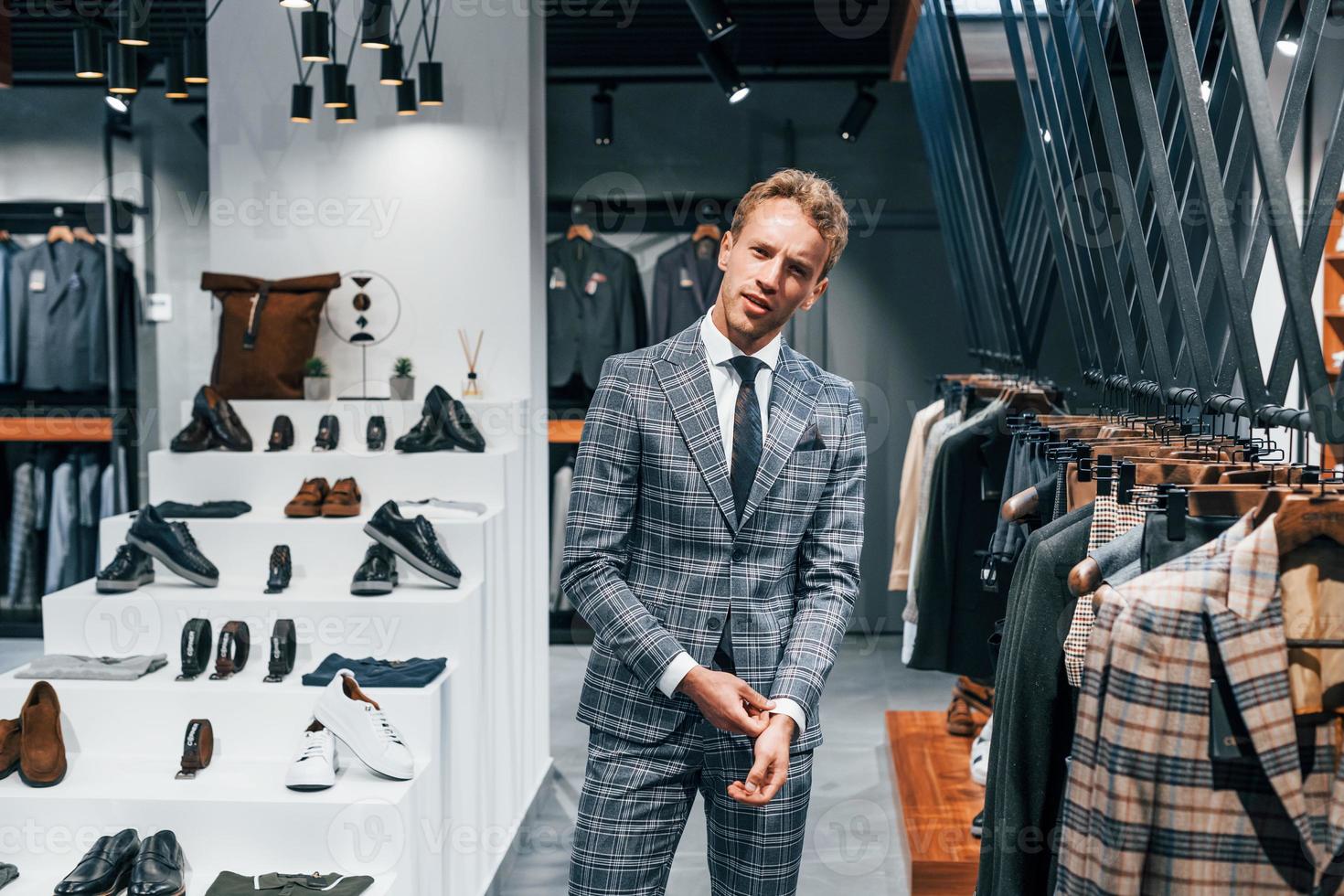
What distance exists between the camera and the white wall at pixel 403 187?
4.36 meters

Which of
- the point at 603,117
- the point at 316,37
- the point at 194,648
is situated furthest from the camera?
the point at 603,117

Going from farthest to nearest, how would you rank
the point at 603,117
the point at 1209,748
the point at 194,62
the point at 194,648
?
1. the point at 603,117
2. the point at 194,62
3. the point at 194,648
4. the point at 1209,748

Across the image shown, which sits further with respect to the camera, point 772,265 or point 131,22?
point 131,22

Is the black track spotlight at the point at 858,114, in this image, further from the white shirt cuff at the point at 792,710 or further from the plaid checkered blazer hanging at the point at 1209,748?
the plaid checkered blazer hanging at the point at 1209,748

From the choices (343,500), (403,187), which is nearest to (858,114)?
(403,187)

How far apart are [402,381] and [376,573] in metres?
1.11

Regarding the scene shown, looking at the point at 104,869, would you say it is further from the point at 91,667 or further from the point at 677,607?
the point at 677,607

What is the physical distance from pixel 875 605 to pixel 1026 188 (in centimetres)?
Answer: 258

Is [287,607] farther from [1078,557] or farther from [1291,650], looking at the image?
[1291,650]

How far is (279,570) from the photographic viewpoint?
3426mm

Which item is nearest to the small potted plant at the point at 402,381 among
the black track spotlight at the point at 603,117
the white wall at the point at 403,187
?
the white wall at the point at 403,187

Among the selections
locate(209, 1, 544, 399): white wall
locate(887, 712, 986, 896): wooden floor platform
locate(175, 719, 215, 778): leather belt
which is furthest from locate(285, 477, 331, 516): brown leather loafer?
locate(887, 712, 986, 896): wooden floor platform

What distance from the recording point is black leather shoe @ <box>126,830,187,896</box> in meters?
2.43

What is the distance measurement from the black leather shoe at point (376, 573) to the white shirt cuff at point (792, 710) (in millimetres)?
1796
